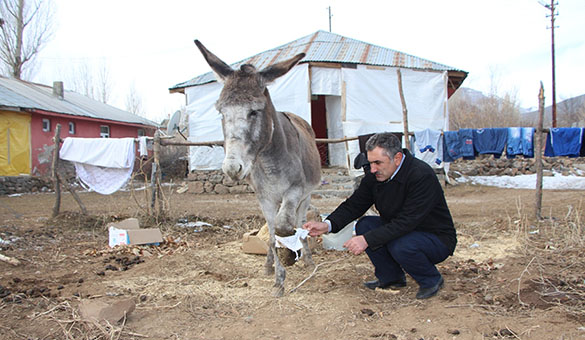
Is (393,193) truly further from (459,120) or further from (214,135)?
(459,120)

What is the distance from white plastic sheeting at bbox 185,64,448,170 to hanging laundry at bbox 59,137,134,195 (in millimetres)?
5619

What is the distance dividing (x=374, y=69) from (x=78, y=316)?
12.5 metres

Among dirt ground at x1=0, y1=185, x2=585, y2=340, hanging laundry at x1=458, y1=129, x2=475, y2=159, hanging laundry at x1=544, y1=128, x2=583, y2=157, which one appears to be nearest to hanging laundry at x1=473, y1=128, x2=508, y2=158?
hanging laundry at x1=458, y1=129, x2=475, y2=159

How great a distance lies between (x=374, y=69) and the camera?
1379 cm

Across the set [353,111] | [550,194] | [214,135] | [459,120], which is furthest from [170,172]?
[459,120]

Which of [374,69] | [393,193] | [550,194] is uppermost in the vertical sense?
[374,69]

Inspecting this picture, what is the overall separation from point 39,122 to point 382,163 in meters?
19.9

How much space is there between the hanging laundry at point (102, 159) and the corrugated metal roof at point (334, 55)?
22.8ft

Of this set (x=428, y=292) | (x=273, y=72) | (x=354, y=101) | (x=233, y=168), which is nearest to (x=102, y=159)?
(x=273, y=72)

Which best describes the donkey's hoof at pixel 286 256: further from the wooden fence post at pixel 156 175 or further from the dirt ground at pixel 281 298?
the wooden fence post at pixel 156 175

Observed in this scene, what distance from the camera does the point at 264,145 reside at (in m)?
3.47

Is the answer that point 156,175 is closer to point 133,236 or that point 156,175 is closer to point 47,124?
point 133,236

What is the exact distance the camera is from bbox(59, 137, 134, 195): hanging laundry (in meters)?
7.99

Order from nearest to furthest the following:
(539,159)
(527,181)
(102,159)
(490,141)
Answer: (539,159) < (102,159) < (490,141) < (527,181)
